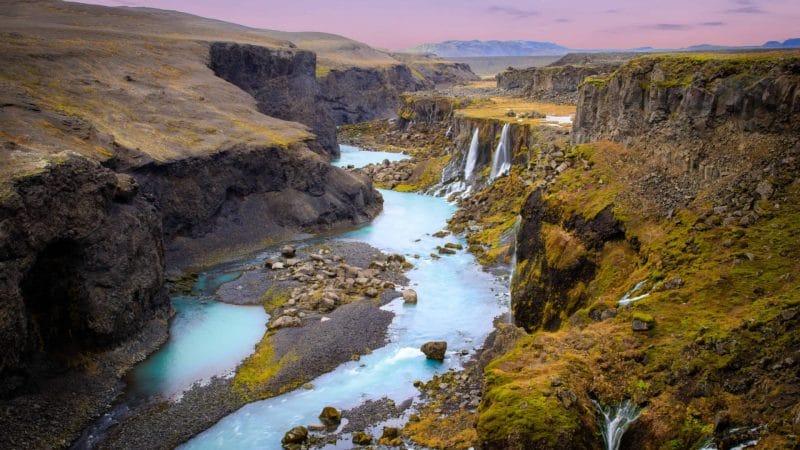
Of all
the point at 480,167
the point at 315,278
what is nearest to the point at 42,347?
the point at 315,278

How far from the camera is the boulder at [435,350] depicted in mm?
38719

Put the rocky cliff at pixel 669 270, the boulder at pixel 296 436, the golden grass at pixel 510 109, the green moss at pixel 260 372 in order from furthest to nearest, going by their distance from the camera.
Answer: the golden grass at pixel 510 109 < the green moss at pixel 260 372 < the boulder at pixel 296 436 < the rocky cliff at pixel 669 270

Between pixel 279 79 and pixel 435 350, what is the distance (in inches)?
3263

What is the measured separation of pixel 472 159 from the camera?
285 ft

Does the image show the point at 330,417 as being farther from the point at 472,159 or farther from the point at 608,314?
the point at 472,159

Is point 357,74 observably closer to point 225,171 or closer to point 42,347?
point 225,171

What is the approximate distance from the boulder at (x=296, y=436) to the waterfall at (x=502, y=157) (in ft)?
174

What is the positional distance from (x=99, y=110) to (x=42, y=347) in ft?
113

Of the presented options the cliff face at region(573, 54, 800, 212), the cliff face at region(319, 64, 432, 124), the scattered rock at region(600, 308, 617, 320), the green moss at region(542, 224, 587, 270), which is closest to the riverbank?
the green moss at region(542, 224, 587, 270)

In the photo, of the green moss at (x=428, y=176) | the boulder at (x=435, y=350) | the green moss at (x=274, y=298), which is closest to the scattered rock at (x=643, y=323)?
the boulder at (x=435, y=350)

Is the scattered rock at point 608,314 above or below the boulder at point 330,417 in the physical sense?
above

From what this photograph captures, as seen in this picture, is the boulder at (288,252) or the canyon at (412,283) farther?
the boulder at (288,252)

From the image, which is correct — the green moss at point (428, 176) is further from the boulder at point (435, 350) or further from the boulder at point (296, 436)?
the boulder at point (296, 436)

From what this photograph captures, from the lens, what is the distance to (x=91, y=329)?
38.1 metres
